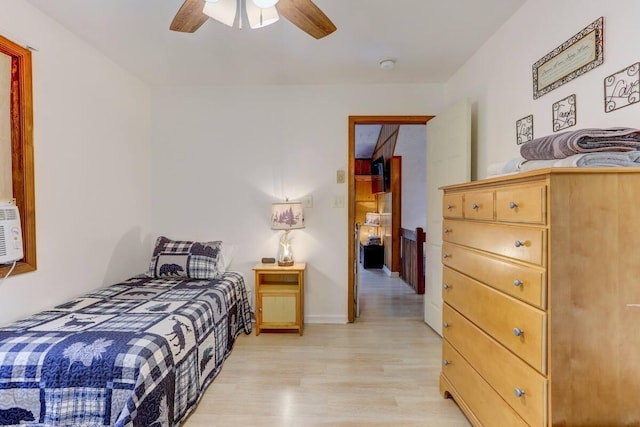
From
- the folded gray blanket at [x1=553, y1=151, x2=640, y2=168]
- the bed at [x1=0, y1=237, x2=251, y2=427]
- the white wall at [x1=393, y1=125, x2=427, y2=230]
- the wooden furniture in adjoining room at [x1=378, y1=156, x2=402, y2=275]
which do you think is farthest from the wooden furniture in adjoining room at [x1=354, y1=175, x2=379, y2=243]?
the folded gray blanket at [x1=553, y1=151, x2=640, y2=168]

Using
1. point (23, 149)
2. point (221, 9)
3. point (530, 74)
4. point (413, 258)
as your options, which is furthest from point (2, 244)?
point (413, 258)

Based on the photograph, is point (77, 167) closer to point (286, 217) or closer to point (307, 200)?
point (286, 217)

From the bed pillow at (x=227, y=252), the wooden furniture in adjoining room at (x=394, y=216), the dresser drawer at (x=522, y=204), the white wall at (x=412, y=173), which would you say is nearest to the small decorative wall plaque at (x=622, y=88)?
the dresser drawer at (x=522, y=204)

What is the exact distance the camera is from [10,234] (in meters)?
1.79

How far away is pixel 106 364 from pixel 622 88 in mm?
2518

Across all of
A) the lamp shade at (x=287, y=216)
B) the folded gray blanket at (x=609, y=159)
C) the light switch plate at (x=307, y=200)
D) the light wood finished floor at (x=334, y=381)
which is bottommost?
the light wood finished floor at (x=334, y=381)

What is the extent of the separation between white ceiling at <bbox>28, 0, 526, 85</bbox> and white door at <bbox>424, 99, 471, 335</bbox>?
515 millimetres

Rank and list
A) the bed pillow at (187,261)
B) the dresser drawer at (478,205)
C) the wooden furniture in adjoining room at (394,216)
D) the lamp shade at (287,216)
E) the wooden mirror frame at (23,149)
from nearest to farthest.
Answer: the dresser drawer at (478,205) → the wooden mirror frame at (23,149) → the bed pillow at (187,261) → the lamp shade at (287,216) → the wooden furniture in adjoining room at (394,216)

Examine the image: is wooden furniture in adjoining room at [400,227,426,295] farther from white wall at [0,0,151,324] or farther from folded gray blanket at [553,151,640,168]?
white wall at [0,0,151,324]

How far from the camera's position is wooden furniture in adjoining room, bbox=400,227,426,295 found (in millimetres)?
4305

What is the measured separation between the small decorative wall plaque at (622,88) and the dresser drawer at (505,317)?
96 cm

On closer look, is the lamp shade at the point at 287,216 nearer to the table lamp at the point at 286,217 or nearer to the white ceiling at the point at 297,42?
the table lamp at the point at 286,217

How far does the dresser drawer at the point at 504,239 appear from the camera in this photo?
111 centimetres

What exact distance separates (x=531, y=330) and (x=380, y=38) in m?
2.12
